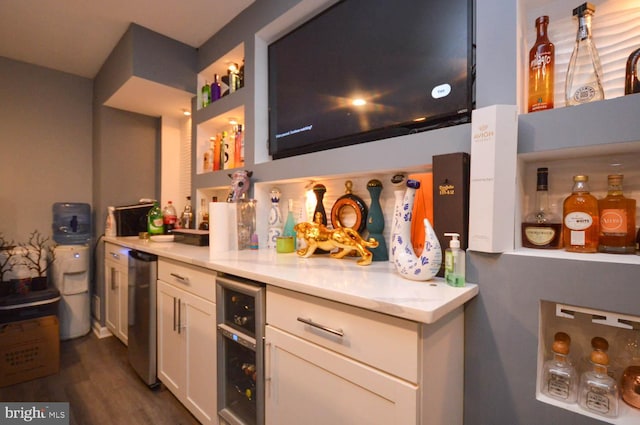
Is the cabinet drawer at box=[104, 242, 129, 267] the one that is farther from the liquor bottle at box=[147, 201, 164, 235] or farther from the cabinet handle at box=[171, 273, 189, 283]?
the cabinet handle at box=[171, 273, 189, 283]

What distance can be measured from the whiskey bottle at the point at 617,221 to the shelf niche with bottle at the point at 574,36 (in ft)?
0.95

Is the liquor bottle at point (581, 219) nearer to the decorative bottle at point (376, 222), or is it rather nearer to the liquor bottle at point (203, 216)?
the decorative bottle at point (376, 222)

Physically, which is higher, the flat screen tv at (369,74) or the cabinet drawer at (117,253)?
the flat screen tv at (369,74)

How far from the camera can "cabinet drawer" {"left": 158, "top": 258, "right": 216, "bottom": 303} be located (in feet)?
4.27

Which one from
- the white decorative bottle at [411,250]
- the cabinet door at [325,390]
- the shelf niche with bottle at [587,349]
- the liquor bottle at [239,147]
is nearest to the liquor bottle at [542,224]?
the shelf niche with bottle at [587,349]

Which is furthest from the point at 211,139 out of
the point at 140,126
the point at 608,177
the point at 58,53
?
the point at 608,177

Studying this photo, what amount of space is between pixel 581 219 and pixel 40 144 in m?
4.01

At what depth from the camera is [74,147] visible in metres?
2.82

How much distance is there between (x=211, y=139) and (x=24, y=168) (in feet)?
6.16

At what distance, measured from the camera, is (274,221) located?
5.77 feet

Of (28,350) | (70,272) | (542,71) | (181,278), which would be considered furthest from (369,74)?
(70,272)

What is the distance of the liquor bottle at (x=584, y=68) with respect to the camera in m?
0.83

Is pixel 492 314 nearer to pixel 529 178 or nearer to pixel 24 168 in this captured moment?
pixel 529 178

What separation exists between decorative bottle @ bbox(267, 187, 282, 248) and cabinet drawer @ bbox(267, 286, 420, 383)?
0.72m
